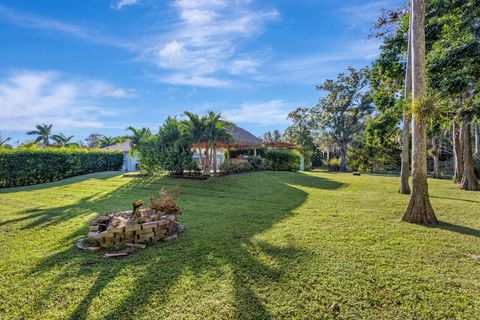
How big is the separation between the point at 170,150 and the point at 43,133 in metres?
37.9

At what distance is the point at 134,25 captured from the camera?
412 inches

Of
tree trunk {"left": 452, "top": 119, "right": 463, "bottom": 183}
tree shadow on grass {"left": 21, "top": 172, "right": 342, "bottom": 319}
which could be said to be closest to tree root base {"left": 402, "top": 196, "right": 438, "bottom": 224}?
tree shadow on grass {"left": 21, "top": 172, "right": 342, "bottom": 319}

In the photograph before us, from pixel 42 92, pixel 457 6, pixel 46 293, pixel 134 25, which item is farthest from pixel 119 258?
pixel 42 92

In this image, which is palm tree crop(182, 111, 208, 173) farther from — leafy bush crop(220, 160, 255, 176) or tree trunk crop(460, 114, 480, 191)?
tree trunk crop(460, 114, 480, 191)

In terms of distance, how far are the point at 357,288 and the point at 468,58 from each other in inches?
358

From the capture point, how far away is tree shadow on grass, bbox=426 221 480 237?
17.9 feet

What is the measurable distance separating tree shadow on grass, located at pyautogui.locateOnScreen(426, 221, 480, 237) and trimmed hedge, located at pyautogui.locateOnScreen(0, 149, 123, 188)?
21.0m

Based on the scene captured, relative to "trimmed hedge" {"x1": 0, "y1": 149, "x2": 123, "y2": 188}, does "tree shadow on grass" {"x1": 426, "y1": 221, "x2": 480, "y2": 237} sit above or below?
below

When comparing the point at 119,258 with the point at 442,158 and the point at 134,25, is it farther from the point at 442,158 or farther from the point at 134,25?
the point at 442,158

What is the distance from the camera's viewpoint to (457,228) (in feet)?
19.2

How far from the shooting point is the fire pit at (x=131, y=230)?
15.1 ft

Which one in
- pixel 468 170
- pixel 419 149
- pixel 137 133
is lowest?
pixel 468 170

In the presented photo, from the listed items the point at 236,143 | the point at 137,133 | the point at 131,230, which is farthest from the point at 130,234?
the point at 137,133

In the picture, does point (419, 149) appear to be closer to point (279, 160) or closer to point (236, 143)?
point (236, 143)
